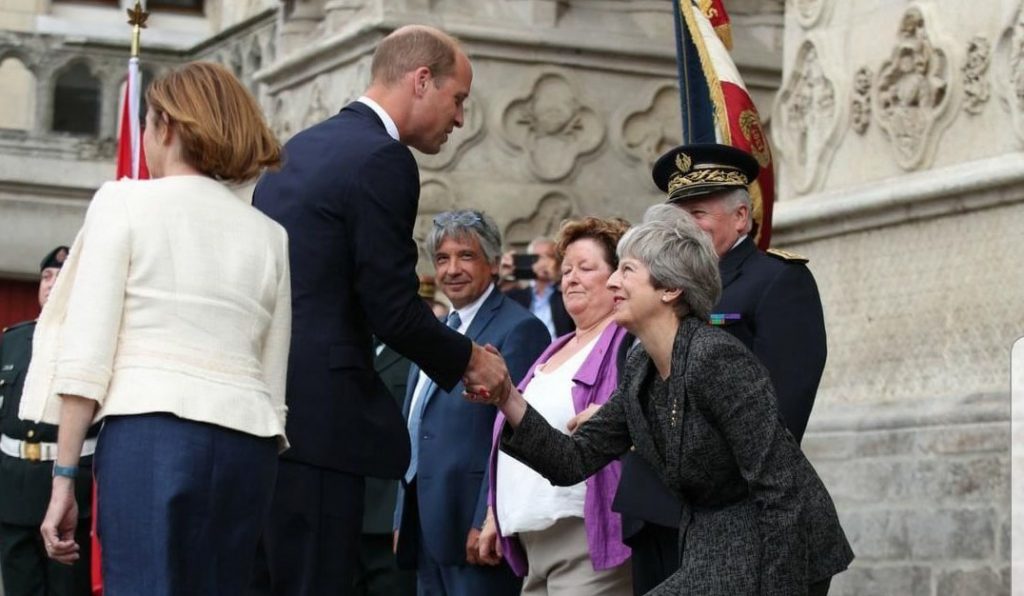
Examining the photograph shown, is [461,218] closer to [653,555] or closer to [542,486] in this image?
[542,486]

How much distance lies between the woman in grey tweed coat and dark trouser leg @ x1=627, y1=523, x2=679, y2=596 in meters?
0.70

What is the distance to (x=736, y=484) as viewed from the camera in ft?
16.9

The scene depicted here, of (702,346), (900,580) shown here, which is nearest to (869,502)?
(900,580)

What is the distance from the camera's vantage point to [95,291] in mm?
4785

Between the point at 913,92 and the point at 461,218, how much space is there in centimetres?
195

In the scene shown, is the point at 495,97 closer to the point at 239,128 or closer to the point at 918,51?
the point at 918,51

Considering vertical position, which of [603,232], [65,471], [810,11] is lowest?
[65,471]

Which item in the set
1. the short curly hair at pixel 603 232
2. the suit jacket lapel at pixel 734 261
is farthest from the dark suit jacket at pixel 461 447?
the suit jacket lapel at pixel 734 261

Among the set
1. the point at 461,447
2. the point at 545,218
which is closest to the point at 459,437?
the point at 461,447

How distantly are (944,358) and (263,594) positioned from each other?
3348mm

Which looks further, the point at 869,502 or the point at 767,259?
the point at 869,502

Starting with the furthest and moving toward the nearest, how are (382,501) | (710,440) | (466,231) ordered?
1. (382,501)
2. (466,231)
3. (710,440)

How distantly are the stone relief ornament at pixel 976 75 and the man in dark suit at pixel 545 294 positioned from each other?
2628 mm

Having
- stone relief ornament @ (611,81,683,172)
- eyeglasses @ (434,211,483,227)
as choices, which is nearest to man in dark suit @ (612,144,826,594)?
eyeglasses @ (434,211,483,227)
